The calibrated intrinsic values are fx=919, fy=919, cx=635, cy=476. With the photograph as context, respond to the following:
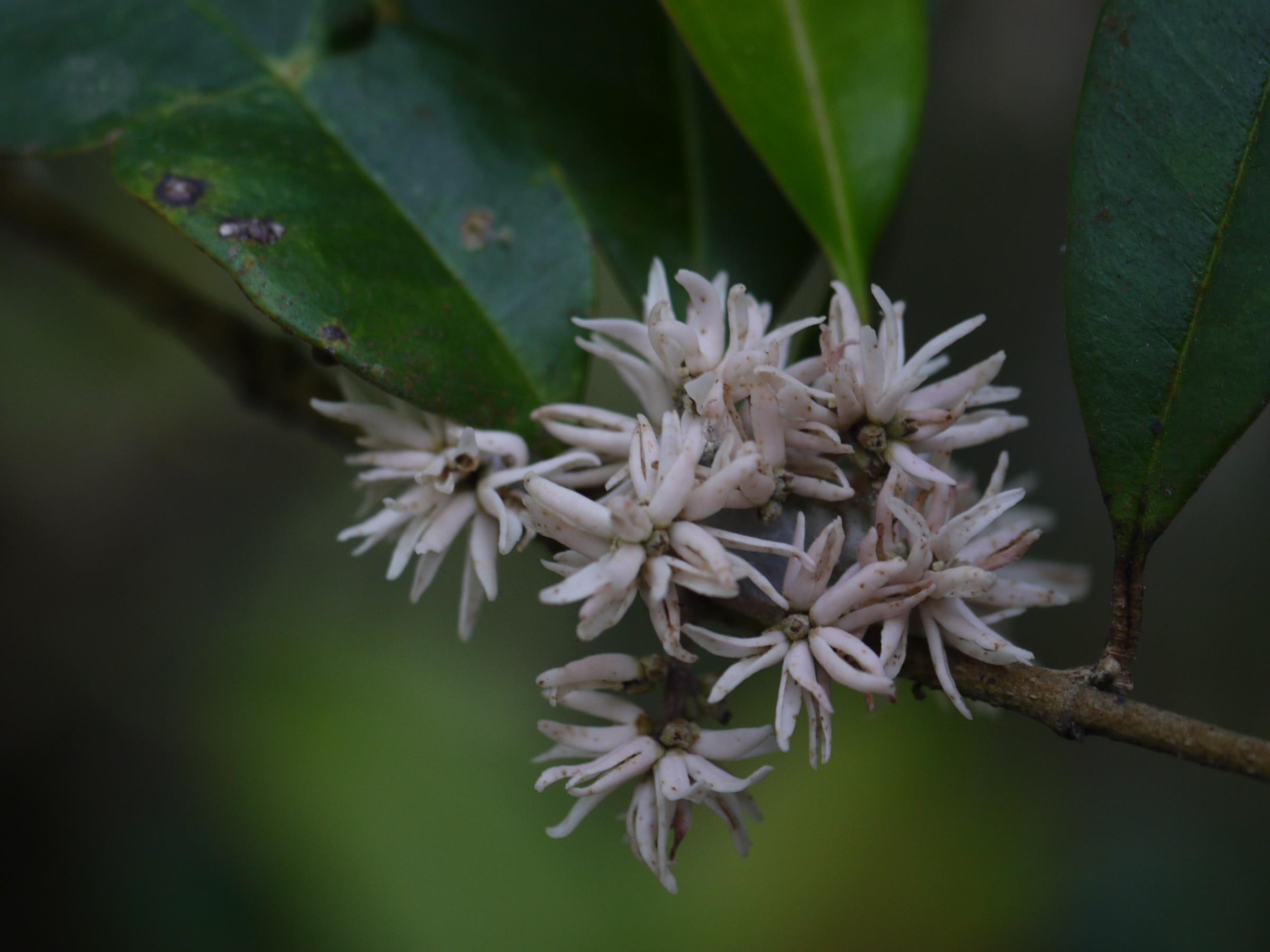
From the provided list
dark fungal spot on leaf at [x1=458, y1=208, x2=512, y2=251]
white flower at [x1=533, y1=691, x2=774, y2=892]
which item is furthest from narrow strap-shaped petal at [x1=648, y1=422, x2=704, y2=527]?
dark fungal spot on leaf at [x1=458, y1=208, x2=512, y2=251]

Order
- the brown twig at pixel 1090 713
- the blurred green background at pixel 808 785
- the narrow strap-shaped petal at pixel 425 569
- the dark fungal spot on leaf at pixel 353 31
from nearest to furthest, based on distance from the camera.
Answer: the brown twig at pixel 1090 713 < the narrow strap-shaped petal at pixel 425 569 < the dark fungal spot on leaf at pixel 353 31 < the blurred green background at pixel 808 785

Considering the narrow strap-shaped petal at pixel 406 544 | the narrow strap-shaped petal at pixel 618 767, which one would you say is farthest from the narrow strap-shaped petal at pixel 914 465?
the narrow strap-shaped petal at pixel 406 544

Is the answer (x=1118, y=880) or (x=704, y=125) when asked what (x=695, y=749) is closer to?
(x=704, y=125)

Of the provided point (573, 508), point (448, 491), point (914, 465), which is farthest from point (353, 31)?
point (914, 465)

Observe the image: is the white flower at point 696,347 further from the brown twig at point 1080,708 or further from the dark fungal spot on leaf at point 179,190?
the dark fungal spot on leaf at point 179,190

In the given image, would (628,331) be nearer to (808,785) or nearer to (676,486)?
(676,486)

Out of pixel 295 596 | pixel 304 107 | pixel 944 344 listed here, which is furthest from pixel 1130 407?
pixel 295 596

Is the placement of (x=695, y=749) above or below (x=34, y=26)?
below
